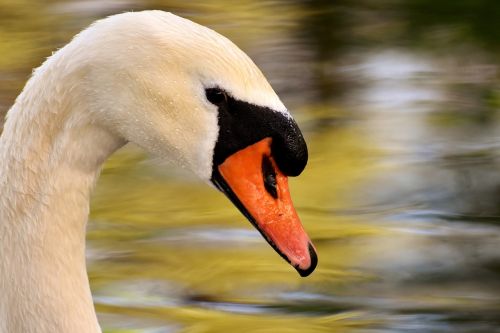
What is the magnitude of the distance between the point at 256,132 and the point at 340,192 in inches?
116

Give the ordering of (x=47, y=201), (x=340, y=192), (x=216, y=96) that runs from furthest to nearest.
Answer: (x=340, y=192) → (x=47, y=201) → (x=216, y=96)

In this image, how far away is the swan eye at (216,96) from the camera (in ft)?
10.3

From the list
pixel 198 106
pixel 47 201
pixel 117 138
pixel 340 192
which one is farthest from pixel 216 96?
pixel 340 192

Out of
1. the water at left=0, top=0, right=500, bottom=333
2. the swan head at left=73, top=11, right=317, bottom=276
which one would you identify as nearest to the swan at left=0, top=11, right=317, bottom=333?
the swan head at left=73, top=11, right=317, bottom=276

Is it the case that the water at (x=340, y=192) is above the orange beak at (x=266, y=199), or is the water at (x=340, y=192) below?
below

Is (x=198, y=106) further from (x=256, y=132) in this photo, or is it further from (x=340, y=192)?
(x=340, y=192)

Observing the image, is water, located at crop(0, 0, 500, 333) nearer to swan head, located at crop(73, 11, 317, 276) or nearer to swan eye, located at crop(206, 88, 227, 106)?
swan head, located at crop(73, 11, 317, 276)

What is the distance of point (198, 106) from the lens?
3186 mm

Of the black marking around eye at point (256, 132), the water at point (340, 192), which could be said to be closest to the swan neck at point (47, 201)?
the black marking around eye at point (256, 132)

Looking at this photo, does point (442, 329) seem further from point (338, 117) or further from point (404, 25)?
point (404, 25)

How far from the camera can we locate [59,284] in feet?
11.0

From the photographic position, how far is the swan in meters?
3.13

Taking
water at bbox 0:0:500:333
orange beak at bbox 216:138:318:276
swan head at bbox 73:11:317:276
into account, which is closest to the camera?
swan head at bbox 73:11:317:276

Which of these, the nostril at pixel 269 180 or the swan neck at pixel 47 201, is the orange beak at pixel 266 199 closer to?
the nostril at pixel 269 180
